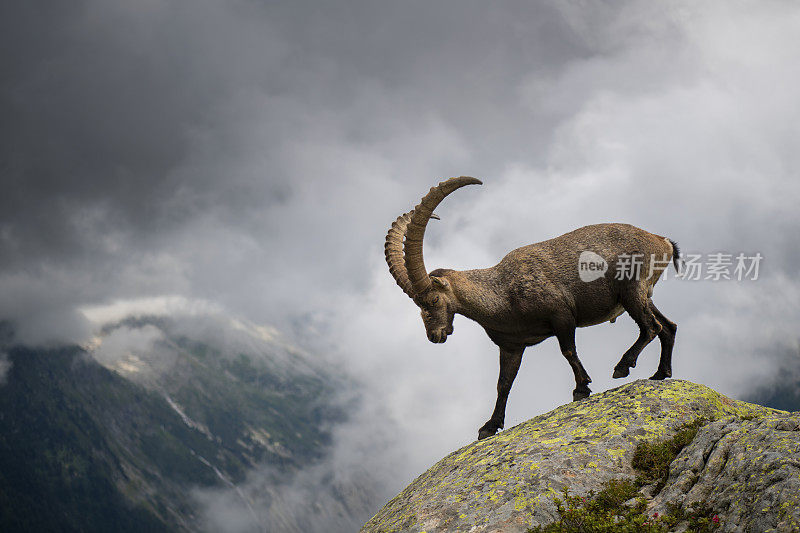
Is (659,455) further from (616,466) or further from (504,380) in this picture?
(504,380)

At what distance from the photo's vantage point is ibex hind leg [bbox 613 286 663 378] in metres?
11.6

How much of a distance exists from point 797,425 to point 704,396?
9.69 feet

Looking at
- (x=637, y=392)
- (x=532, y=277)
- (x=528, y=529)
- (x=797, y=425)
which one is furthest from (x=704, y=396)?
(x=528, y=529)

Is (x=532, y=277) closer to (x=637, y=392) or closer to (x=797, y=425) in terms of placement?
(x=637, y=392)

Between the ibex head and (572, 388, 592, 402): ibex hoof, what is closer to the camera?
the ibex head

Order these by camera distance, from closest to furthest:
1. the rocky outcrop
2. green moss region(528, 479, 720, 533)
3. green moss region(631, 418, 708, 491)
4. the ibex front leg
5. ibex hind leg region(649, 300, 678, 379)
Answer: the rocky outcrop < green moss region(528, 479, 720, 533) < green moss region(631, 418, 708, 491) < ibex hind leg region(649, 300, 678, 379) < the ibex front leg

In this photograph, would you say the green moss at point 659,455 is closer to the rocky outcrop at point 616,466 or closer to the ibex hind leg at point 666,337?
the rocky outcrop at point 616,466

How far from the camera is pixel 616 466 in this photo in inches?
345

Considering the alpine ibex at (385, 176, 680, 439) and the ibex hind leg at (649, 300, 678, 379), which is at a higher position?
the alpine ibex at (385, 176, 680, 439)

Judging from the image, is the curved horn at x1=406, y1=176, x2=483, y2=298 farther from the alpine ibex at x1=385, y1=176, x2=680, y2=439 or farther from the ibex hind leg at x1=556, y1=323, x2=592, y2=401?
the ibex hind leg at x1=556, y1=323, x2=592, y2=401

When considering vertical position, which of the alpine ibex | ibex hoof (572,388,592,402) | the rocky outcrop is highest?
the alpine ibex

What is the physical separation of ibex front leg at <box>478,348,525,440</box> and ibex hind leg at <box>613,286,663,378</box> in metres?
2.17

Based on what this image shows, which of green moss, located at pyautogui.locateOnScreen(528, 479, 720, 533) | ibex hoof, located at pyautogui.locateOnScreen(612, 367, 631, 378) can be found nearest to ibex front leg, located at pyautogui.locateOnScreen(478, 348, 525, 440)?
ibex hoof, located at pyautogui.locateOnScreen(612, 367, 631, 378)

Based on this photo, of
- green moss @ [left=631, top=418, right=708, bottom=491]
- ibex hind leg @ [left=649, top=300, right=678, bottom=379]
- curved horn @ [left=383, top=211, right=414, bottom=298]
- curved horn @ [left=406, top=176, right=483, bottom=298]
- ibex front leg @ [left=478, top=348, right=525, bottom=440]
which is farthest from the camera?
ibex front leg @ [left=478, top=348, right=525, bottom=440]
